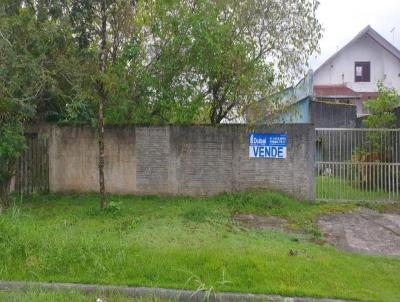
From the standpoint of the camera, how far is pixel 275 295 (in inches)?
207

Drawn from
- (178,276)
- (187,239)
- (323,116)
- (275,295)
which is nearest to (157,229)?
(187,239)

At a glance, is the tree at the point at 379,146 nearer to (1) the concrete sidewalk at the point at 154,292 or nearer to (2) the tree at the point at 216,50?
(2) the tree at the point at 216,50

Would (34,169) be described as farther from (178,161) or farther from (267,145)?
(267,145)

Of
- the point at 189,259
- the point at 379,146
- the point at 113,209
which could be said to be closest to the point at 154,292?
the point at 189,259

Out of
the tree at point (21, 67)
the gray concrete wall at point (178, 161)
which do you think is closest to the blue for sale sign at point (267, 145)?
the gray concrete wall at point (178, 161)

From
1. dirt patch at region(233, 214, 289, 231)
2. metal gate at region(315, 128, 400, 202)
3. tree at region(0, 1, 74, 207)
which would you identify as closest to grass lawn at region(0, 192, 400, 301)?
dirt patch at region(233, 214, 289, 231)

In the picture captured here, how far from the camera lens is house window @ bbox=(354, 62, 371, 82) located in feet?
103

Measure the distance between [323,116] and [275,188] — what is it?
8.35m

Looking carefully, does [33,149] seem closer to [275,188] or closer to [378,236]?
[275,188]

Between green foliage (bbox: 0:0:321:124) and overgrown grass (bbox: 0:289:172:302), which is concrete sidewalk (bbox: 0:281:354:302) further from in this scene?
green foliage (bbox: 0:0:321:124)

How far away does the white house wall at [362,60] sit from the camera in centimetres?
3105

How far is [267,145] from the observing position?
38.7ft

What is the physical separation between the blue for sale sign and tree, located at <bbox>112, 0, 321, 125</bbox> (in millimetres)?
723

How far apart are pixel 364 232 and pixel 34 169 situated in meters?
8.47
